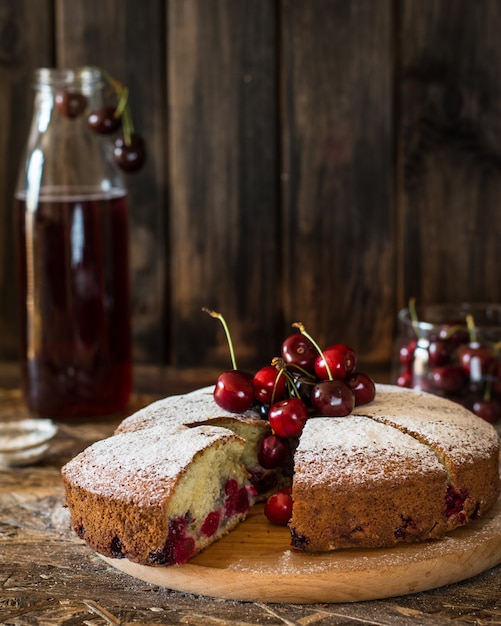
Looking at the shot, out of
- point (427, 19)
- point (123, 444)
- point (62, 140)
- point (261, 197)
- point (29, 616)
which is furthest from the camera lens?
point (261, 197)

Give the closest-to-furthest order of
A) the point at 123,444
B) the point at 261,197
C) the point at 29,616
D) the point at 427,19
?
1. the point at 29,616
2. the point at 123,444
3. the point at 427,19
4. the point at 261,197

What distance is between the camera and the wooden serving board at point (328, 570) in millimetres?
1249

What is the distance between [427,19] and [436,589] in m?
1.39

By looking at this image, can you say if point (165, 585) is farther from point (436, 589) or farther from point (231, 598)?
point (436, 589)

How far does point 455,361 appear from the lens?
6.17ft

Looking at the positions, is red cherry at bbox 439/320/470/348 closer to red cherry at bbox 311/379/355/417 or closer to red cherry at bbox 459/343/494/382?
red cherry at bbox 459/343/494/382

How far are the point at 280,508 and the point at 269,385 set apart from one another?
19 cm

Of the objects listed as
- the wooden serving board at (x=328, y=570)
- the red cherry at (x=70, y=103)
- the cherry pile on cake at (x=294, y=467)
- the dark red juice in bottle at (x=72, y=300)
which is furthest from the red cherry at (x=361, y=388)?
the red cherry at (x=70, y=103)

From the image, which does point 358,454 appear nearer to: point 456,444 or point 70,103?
point 456,444

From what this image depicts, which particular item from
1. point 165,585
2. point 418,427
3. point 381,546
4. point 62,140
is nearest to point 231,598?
point 165,585

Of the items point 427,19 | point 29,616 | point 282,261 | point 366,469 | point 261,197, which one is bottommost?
point 29,616

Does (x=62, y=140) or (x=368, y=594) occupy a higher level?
(x=62, y=140)

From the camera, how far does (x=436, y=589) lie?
129 cm

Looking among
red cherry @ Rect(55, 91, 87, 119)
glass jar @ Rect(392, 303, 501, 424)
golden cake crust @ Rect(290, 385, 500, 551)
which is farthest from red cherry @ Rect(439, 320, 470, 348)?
red cherry @ Rect(55, 91, 87, 119)
